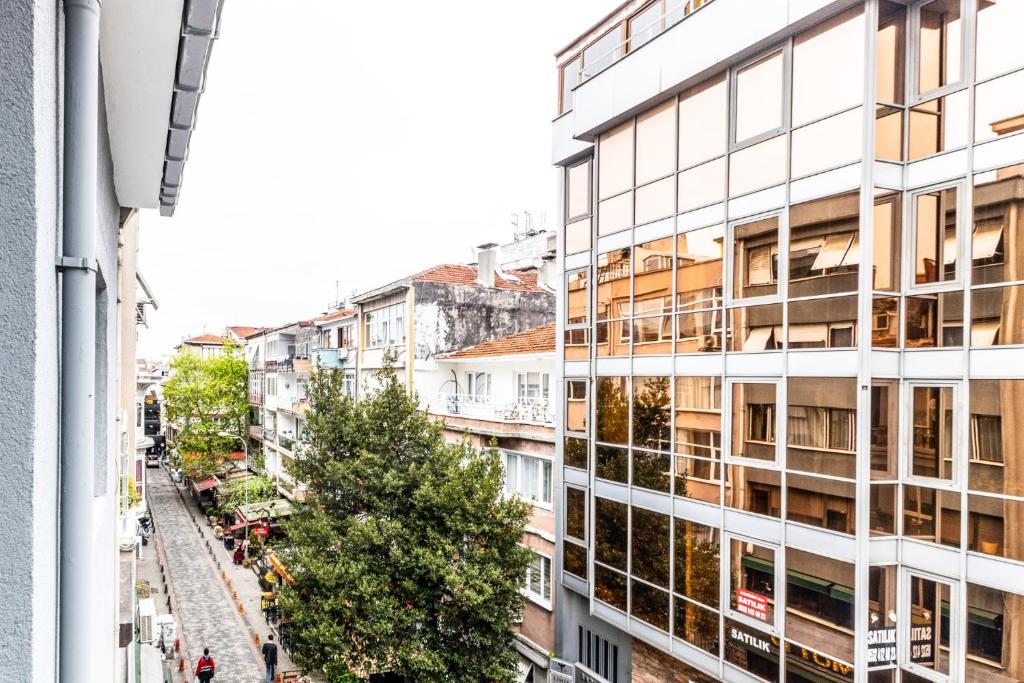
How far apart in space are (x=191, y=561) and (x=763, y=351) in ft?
112

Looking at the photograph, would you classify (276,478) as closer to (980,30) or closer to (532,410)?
(532,410)

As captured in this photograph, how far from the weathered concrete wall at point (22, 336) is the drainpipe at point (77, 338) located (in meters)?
0.20

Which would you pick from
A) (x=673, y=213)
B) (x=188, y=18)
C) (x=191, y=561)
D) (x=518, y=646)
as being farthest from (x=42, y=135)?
(x=191, y=561)

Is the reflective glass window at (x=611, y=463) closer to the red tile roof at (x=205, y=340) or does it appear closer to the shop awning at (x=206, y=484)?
the shop awning at (x=206, y=484)

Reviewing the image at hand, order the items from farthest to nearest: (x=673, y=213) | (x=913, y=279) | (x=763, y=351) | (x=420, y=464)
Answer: (x=420, y=464)
(x=673, y=213)
(x=763, y=351)
(x=913, y=279)

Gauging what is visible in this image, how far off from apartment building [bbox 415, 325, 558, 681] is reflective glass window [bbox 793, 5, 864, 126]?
1066 centimetres

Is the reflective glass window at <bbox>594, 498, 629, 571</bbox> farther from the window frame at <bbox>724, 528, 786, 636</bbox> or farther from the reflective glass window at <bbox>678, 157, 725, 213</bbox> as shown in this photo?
the reflective glass window at <bbox>678, 157, 725, 213</bbox>

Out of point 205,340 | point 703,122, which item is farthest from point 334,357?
point 205,340

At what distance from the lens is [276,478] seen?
44.5 meters

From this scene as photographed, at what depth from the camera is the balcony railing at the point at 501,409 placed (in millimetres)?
19984

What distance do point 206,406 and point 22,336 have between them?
178 feet

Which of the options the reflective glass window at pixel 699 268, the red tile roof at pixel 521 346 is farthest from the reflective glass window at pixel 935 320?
the red tile roof at pixel 521 346

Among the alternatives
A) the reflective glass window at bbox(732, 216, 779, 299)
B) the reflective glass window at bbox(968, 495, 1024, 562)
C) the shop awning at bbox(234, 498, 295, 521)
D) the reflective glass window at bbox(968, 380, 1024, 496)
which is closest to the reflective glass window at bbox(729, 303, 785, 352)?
the reflective glass window at bbox(732, 216, 779, 299)

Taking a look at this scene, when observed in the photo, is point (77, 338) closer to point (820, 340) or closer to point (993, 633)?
point (820, 340)
